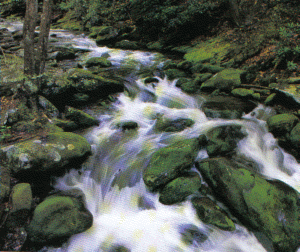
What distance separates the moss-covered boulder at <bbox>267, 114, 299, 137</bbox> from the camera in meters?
5.50

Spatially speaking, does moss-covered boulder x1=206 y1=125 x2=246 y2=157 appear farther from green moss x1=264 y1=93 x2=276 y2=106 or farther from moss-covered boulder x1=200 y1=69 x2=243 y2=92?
moss-covered boulder x1=200 y1=69 x2=243 y2=92

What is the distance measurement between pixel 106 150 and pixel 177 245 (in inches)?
120

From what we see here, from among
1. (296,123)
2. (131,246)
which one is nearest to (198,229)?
(131,246)

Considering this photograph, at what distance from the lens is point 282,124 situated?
18.4 feet

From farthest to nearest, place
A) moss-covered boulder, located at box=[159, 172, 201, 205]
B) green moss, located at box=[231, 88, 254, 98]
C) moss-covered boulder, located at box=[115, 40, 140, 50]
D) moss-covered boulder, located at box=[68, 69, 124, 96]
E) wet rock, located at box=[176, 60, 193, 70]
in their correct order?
moss-covered boulder, located at box=[115, 40, 140, 50], wet rock, located at box=[176, 60, 193, 70], moss-covered boulder, located at box=[68, 69, 124, 96], green moss, located at box=[231, 88, 254, 98], moss-covered boulder, located at box=[159, 172, 201, 205]

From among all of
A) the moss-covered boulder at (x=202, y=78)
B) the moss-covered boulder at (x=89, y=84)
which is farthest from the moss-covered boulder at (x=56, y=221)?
the moss-covered boulder at (x=202, y=78)

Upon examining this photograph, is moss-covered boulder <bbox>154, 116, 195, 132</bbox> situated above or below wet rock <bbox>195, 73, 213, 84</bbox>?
below

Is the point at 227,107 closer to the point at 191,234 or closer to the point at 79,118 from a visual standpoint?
the point at 191,234

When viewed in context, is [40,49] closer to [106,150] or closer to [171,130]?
[106,150]

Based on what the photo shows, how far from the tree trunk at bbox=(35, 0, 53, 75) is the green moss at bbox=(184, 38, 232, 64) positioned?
668cm

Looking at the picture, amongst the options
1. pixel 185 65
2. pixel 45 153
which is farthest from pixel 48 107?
pixel 185 65

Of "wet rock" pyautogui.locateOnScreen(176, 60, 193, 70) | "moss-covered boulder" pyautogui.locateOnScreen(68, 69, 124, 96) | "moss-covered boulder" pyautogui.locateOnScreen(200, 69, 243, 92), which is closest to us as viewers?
"moss-covered boulder" pyautogui.locateOnScreen(68, 69, 124, 96)

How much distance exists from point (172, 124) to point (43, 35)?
467 cm

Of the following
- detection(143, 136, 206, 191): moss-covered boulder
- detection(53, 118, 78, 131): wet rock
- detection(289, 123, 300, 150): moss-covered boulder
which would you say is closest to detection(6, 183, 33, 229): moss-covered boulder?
detection(143, 136, 206, 191): moss-covered boulder
